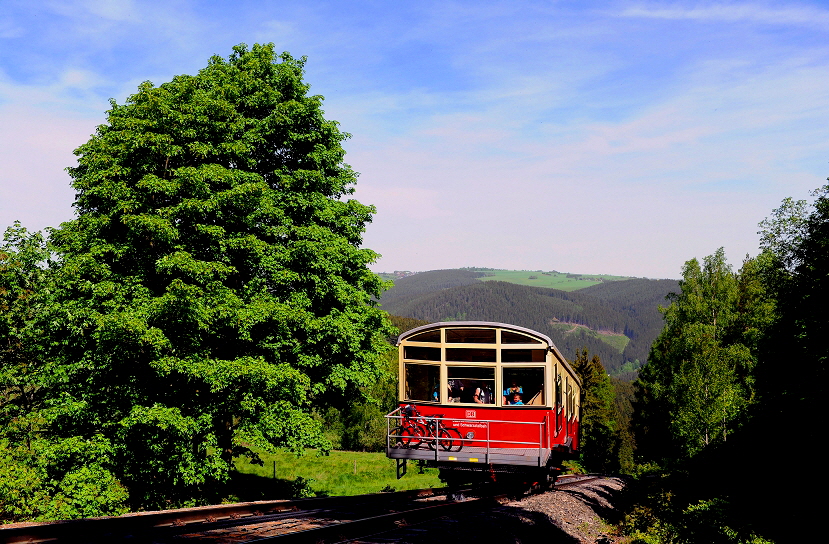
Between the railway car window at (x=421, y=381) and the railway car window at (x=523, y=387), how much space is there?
68.6 inches

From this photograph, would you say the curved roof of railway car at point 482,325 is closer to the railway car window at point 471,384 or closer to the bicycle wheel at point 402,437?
the railway car window at point 471,384

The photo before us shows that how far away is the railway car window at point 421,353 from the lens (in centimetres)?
1474

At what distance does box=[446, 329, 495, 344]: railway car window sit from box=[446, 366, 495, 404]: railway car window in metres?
0.64

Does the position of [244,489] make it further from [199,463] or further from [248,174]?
[248,174]

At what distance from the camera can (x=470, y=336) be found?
14516 mm

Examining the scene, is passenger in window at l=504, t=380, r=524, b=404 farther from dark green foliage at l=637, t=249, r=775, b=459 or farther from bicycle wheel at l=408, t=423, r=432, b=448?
dark green foliage at l=637, t=249, r=775, b=459

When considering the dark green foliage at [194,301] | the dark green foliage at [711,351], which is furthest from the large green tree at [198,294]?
the dark green foliage at [711,351]

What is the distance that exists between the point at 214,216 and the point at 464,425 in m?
9.24

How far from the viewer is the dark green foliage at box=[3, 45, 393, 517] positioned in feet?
50.2

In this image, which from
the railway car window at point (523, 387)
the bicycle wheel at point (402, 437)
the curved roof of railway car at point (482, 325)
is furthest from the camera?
the bicycle wheel at point (402, 437)

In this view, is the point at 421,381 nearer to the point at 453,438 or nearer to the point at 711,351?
the point at 453,438

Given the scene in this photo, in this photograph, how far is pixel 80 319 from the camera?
618 inches

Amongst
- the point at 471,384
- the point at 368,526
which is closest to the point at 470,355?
the point at 471,384

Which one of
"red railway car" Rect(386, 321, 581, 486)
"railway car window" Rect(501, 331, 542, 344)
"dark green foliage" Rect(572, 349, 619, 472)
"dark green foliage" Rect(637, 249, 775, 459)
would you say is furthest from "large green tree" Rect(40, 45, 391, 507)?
"dark green foliage" Rect(572, 349, 619, 472)
